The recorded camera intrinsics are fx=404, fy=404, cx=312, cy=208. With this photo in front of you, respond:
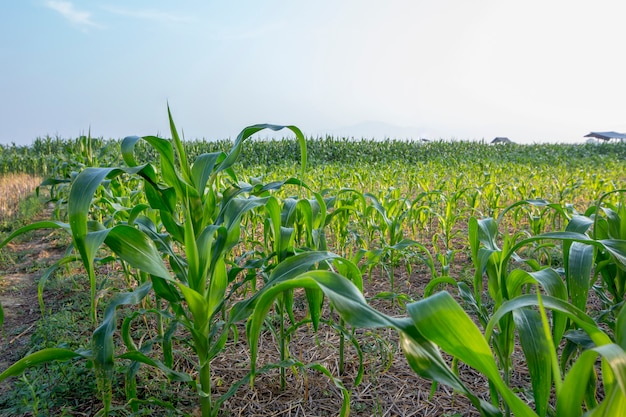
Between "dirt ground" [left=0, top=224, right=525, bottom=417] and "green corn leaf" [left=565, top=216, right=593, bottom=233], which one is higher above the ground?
"green corn leaf" [left=565, top=216, right=593, bottom=233]

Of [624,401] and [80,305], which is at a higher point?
[624,401]

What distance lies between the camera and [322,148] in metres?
19.2

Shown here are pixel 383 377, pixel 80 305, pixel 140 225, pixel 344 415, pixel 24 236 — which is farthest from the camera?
pixel 24 236

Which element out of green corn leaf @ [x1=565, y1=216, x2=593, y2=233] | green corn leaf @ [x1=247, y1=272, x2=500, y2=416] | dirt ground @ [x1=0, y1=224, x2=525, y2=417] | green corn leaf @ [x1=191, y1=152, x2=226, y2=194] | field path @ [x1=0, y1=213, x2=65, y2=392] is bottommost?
field path @ [x1=0, y1=213, x2=65, y2=392]

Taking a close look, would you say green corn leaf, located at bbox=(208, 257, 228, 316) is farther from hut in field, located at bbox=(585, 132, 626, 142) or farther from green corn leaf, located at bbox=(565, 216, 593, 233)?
hut in field, located at bbox=(585, 132, 626, 142)

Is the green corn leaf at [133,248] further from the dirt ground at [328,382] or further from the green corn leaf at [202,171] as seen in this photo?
the dirt ground at [328,382]

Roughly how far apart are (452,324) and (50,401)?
1.77m

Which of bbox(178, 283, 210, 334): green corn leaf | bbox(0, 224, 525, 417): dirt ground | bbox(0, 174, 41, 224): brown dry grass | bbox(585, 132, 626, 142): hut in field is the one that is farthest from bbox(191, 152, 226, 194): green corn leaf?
bbox(585, 132, 626, 142): hut in field

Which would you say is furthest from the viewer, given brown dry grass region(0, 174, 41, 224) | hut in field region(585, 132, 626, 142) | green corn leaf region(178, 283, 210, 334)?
hut in field region(585, 132, 626, 142)

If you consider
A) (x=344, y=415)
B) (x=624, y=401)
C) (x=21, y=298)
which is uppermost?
(x=624, y=401)

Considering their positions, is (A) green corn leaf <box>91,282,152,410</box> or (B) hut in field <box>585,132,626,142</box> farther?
(B) hut in field <box>585,132,626,142</box>

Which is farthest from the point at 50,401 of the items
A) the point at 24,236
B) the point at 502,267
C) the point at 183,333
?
the point at 24,236

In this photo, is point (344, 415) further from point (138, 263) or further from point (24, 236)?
point (24, 236)

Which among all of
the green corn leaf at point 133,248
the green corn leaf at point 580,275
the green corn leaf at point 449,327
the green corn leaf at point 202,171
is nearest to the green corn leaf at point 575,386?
the green corn leaf at point 449,327
